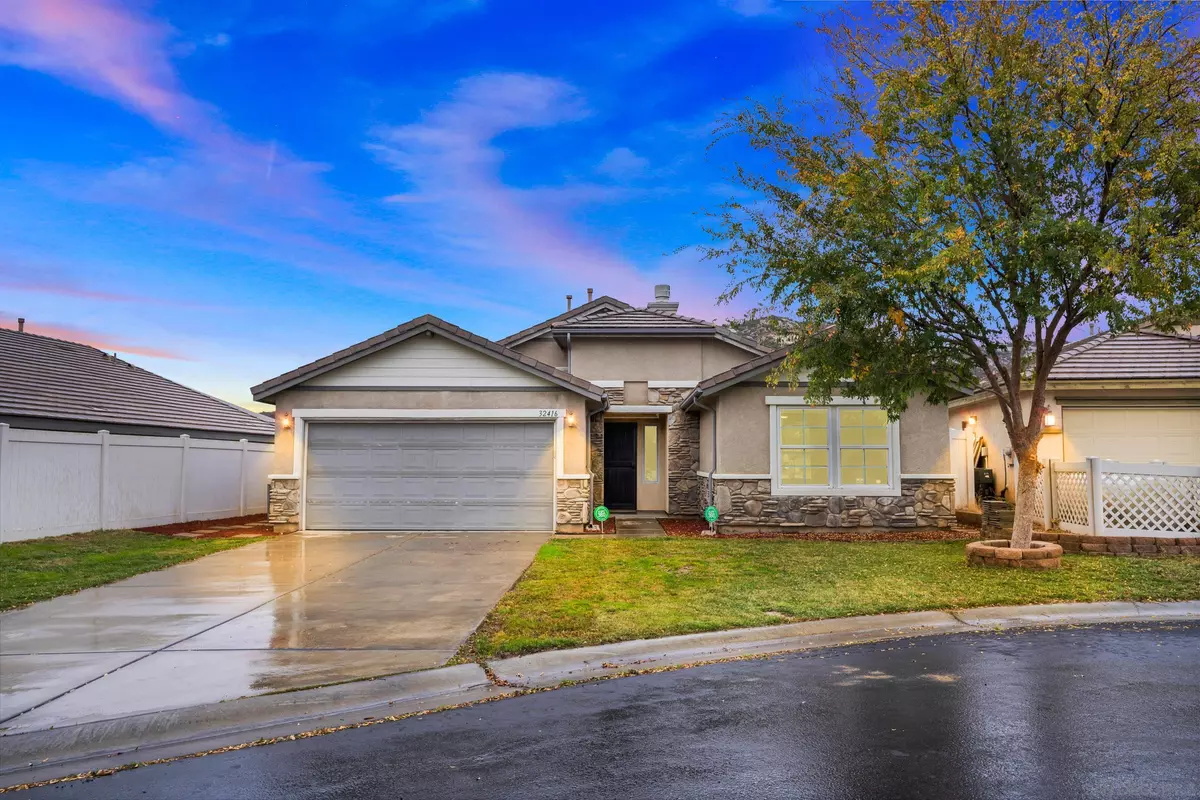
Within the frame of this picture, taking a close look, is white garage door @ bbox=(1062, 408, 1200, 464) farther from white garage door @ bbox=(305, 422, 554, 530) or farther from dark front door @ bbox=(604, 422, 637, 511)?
white garage door @ bbox=(305, 422, 554, 530)

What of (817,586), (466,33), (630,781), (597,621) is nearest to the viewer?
(630,781)

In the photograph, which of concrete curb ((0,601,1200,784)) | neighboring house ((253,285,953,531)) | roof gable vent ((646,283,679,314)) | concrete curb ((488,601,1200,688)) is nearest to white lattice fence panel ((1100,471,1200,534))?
neighboring house ((253,285,953,531))

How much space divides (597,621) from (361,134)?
13.3 meters

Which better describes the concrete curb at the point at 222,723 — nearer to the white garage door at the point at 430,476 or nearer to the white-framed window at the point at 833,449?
the white garage door at the point at 430,476

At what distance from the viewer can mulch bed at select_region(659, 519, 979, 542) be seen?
15.1 meters

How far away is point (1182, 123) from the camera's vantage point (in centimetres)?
1051

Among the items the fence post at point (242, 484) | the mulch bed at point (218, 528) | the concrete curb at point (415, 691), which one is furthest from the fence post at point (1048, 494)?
the fence post at point (242, 484)

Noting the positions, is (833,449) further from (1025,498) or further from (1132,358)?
(1132,358)

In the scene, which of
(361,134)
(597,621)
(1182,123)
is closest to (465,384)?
(361,134)

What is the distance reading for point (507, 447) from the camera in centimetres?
1631

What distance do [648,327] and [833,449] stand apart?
567cm

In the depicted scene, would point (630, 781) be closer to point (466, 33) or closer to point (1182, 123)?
point (1182, 123)

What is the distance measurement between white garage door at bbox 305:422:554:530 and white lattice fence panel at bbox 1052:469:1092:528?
914cm

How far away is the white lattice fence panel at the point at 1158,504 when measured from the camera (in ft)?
41.3
